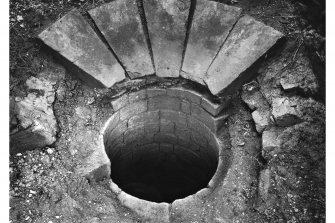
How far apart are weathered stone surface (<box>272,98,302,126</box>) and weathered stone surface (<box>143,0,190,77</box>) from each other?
97 centimetres

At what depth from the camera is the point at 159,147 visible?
4961mm

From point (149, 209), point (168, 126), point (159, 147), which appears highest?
point (168, 126)

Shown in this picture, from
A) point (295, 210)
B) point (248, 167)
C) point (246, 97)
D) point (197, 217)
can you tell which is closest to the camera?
point (295, 210)

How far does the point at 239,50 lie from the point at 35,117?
1.90m

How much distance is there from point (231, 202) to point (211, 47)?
56.5 inches

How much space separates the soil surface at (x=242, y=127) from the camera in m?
3.23

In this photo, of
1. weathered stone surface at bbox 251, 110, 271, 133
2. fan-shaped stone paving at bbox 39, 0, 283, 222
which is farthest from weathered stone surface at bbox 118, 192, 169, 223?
weathered stone surface at bbox 251, 110, 271, 133

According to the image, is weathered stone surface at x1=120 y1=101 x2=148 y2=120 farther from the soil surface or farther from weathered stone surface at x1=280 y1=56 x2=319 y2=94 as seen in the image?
weathered stone surface at x1=280 y1=56 x2=319 y2=94

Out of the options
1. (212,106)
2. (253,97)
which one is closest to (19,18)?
(212,106)

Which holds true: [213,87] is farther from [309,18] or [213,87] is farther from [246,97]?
[309,18]

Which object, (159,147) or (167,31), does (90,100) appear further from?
(159,147)

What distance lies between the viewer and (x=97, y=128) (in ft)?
12.8

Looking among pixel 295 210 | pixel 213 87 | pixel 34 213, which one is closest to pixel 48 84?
pixel 34 213

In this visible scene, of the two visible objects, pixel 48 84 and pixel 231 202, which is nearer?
pixel 231 202
